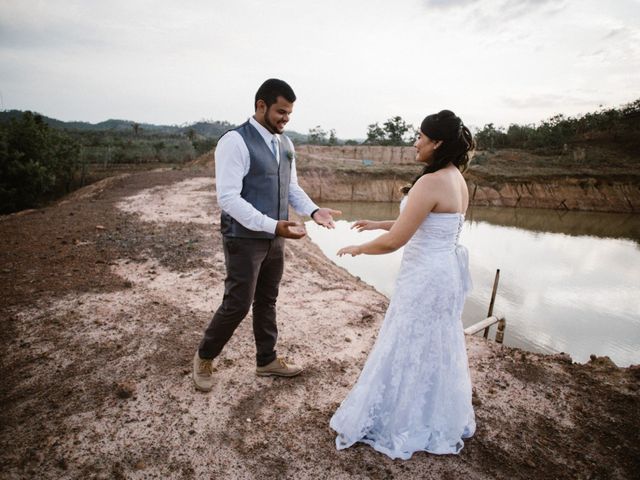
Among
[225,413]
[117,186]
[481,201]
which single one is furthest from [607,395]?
[481,201]

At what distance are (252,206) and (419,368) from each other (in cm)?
154

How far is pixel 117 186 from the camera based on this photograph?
16.2 metres

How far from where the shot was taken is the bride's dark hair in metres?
1.94

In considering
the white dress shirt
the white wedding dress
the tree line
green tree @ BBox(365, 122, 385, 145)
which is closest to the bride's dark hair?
the white wedding dress

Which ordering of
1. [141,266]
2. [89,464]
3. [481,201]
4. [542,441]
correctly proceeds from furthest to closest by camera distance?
[481,201] → [141,266] → [542,441] → [89,464]

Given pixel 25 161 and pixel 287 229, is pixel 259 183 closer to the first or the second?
pixel 287 229

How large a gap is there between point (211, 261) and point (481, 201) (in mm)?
26164

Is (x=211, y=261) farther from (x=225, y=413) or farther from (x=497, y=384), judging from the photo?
(x=497, y=384)

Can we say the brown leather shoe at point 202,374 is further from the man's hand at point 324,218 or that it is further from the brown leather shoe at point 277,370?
the man's hand at point 324,218

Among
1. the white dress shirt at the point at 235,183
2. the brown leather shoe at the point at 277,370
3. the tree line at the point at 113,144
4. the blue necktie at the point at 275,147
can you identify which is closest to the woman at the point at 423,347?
the white dress shirt at the point at 235,183

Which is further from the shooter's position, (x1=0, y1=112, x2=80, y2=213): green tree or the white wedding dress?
(x1=0, y1=112, x2=80, y2=213): green tree

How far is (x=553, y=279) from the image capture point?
1092 centimetres

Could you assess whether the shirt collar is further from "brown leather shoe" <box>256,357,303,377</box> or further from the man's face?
"brown leather shoe" <box>256,357,303,377</box>

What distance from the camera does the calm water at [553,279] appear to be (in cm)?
714
